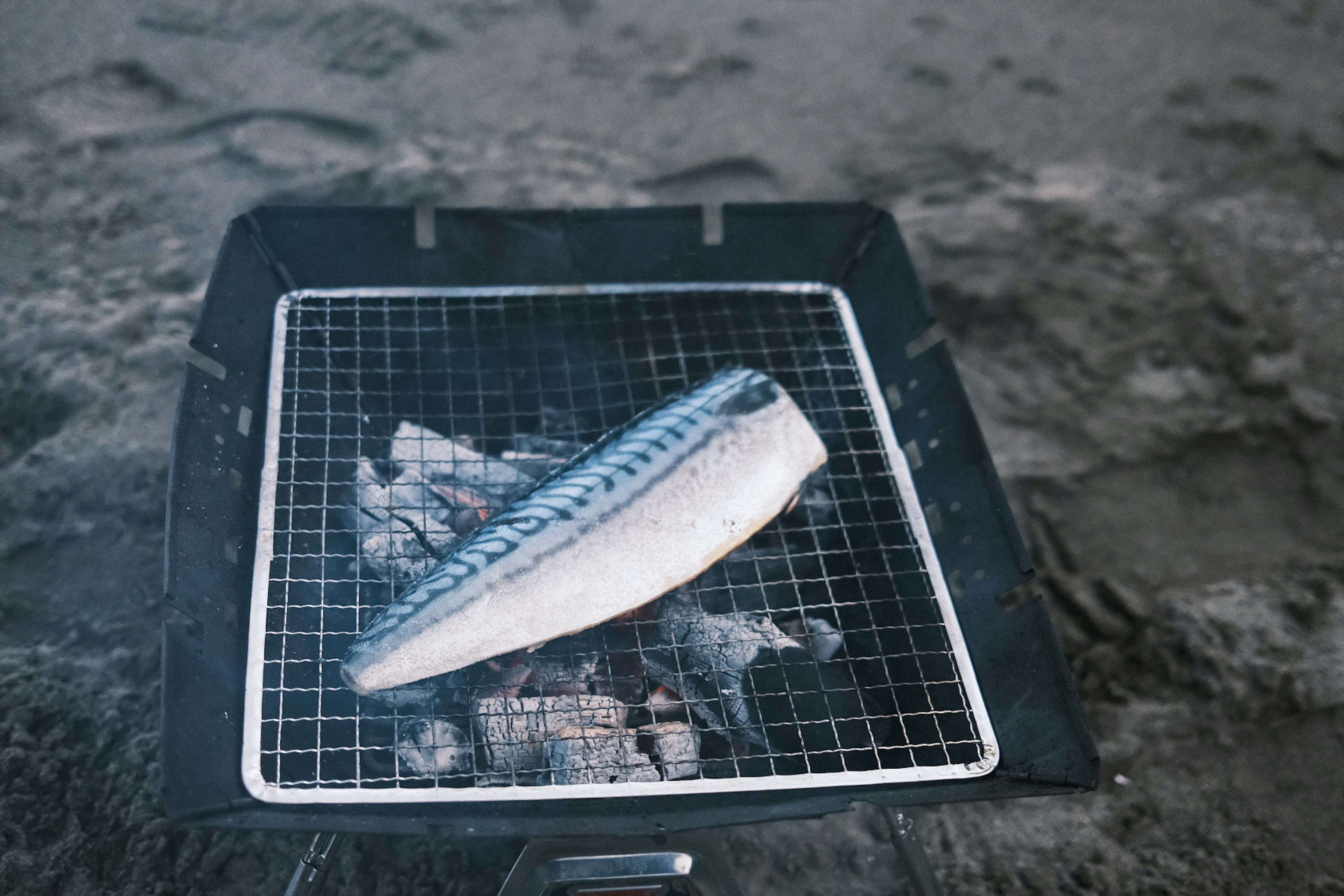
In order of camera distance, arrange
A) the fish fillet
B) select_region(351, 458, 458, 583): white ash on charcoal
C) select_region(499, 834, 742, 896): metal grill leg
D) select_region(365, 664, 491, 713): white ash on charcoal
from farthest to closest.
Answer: select_region(351, 458, 458, 583): white ash on charcoal → select_region(365, 664, 491, 713): white ash on charcoal → the fish fillet → select_region(499, 834, 742, 896): metal grill leg

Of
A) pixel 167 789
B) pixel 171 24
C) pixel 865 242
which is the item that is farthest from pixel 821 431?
pixel 171 24

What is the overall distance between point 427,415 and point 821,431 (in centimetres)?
129

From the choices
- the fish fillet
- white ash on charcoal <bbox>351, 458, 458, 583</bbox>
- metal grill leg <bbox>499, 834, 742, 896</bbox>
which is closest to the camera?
metal grill leg <bbox>499, 834, 742, 896</bbox>

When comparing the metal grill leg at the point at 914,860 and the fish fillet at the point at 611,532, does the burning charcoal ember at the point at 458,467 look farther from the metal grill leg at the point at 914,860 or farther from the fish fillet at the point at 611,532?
the metal grill leg at the point at 914,860

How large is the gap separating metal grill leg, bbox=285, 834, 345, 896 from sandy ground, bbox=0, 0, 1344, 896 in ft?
1.14

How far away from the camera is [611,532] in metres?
2.24

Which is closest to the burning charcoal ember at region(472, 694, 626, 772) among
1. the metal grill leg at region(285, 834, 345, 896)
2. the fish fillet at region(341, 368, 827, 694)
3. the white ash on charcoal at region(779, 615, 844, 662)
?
the fish fillet at region(341, 368, 827, 694)

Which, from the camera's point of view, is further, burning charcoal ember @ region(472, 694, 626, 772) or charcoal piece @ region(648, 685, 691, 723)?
charcoal piece @ region(648, 685, 691, 723)

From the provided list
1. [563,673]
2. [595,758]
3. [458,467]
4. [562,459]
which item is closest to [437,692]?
[563,673]

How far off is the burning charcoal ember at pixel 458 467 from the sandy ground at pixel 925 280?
972 mm

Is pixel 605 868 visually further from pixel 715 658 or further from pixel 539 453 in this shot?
pixel 539 453

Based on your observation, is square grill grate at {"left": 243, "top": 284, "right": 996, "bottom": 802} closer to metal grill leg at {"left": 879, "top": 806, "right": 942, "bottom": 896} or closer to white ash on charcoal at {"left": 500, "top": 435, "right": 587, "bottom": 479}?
white ash on charcoal at {"left": 500, "top": 435, "right": 587, "bottom": 479}

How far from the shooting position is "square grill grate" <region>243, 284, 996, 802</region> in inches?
81.4

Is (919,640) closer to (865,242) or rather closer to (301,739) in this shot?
(865,242)
